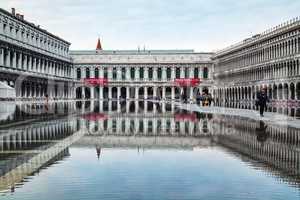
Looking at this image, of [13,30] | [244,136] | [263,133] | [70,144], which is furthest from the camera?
[13,30]

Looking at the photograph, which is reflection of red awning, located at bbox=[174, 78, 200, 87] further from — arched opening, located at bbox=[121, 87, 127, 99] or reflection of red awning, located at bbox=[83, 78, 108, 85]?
reflection of red awning, located at bbox=[83, 78, 108, 85]

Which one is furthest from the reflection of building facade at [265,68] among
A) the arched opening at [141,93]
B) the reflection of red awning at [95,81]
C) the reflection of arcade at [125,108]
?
the reflection of red awning at [95,81]

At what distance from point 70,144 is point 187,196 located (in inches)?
353

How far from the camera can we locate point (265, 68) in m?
102

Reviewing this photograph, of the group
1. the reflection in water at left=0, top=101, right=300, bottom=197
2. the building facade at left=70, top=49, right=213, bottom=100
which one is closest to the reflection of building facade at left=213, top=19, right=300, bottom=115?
the building facade at left=70, top=49, right=213, bottom=100

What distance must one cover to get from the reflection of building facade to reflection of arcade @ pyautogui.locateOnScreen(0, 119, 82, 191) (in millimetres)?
47798

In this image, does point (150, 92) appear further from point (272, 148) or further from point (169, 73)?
point (272, 148)

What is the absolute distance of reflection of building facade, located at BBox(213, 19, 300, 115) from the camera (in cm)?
8525

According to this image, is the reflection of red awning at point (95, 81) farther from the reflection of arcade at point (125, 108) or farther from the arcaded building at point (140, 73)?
the reflection of arcade at point (125, 108)

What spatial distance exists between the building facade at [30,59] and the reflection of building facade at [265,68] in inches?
1310

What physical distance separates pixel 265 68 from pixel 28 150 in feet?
295

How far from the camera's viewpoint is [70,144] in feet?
60.2

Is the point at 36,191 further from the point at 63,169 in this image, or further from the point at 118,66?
the point at 118,66

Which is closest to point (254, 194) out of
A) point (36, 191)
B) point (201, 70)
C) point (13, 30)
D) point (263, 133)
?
point (36, 191)
